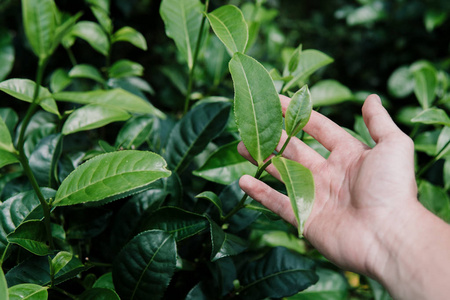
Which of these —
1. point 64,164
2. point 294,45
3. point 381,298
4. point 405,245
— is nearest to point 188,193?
point 64,164

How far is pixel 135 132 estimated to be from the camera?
109cm

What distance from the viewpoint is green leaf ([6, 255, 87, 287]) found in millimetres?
789

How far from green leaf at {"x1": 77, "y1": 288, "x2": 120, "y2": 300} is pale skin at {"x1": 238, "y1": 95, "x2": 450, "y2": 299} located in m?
0.38

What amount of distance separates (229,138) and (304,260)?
0.49 meters

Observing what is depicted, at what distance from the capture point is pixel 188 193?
115 centimetres

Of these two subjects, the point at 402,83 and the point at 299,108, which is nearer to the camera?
the point at 299,108

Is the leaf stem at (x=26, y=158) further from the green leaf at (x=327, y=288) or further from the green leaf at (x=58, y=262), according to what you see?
the green leaf at (x=327, y=288)

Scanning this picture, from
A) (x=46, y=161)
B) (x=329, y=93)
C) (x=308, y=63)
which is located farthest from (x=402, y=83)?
(x=46, y=161)

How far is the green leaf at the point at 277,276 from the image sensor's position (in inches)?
38.4

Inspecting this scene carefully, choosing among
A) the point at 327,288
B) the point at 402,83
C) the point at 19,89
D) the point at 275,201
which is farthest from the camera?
the point at 402,83

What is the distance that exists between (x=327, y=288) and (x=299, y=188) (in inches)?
26.7

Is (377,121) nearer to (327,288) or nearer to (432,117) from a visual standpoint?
(432,117)

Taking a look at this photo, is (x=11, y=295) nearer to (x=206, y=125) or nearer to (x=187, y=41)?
(x=206, y=125)

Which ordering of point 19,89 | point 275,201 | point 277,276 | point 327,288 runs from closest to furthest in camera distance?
1. point 19,89
2. point 275,201
3. point 277,276
4. point 327,288
